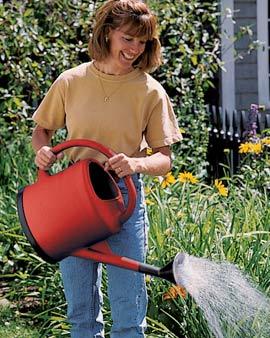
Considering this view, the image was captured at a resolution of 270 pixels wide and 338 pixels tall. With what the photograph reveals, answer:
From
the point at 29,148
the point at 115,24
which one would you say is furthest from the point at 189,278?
the point at 29,148

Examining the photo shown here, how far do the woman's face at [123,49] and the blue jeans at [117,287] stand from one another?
1.23 ft

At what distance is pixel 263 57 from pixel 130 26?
206 inches

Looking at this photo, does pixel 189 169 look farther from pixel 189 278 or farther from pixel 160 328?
pixel 189 278

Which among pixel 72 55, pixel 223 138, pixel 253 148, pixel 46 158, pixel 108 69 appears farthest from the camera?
pixel 223 138

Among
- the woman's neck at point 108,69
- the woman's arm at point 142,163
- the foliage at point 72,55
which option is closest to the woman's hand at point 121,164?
the woman's arm at point 142,163

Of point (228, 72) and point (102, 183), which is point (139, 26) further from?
point (228, 72)

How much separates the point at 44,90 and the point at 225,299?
3169 mm

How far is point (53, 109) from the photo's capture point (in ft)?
10.3

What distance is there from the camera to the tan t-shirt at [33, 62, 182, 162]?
9.89 feet

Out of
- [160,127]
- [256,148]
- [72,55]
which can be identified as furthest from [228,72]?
[160,127]

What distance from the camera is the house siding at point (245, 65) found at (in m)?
7.93

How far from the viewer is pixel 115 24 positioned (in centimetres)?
299

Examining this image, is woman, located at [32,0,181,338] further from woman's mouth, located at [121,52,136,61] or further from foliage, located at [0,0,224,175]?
foliage, located at [0,0,224,175]

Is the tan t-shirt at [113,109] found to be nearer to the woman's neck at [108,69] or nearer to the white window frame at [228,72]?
the woman's neck at [108,69]
